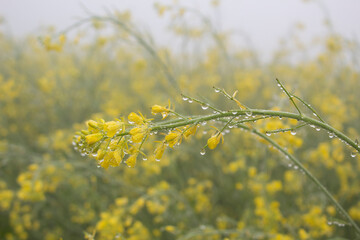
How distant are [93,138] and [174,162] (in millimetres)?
2241

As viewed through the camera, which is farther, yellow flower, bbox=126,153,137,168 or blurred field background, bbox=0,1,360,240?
blurred field background, bbox=0,1,360,240

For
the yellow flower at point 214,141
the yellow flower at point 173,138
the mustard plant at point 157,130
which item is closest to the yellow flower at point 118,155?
the mustard plant at point 157,130

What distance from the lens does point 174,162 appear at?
301 centimetres

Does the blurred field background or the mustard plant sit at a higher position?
the blurred field background

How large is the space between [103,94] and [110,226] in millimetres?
4145

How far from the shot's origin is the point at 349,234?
245 cm

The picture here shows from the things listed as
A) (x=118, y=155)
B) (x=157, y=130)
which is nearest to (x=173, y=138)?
(x=157, y=130)

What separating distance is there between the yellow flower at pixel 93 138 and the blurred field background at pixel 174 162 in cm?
36

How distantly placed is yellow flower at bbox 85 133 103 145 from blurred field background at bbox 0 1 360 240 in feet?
1.17

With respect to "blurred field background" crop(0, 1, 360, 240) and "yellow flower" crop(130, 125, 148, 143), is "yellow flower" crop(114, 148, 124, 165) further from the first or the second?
"blurred field background" crop(0, 1, 360, 240)

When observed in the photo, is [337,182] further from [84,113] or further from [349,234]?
[84,113]

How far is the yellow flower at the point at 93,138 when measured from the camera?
809 millimetres

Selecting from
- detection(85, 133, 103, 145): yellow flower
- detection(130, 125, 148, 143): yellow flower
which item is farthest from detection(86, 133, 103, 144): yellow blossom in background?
detection(130, 125, 148, 143): yellow flower

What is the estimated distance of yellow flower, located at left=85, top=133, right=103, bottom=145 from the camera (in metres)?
0.81
